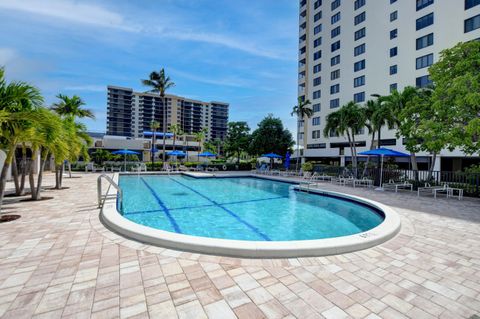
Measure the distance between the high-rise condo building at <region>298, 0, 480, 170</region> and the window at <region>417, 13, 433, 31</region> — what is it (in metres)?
0.10

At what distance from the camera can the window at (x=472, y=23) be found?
67.4 feet

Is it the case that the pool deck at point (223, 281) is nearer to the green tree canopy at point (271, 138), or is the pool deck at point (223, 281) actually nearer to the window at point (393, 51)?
the green tree canopy at point (271, 138)

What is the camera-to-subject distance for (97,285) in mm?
2805

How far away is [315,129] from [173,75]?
78.2 feet

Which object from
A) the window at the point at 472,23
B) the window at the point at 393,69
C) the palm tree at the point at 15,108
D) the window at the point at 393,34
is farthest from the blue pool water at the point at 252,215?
the window at the point at 393,34

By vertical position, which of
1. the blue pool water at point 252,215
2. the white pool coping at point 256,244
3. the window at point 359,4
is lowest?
the blue pool water at point 252,215

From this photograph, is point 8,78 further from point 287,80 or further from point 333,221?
point 287,80

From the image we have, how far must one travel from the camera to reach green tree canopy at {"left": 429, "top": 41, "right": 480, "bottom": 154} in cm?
956

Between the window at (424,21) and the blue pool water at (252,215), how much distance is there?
25.9m

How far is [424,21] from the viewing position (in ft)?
80.4

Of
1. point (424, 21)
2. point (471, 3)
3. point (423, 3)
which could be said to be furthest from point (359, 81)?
point (471, 3)

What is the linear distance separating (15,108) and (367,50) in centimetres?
3595

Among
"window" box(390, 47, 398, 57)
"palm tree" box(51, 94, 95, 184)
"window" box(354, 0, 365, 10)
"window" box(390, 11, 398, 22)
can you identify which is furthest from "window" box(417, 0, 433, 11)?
"palm tree" box(51, 94, 95, 184)

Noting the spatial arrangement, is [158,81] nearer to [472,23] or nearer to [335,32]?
[335,32]
